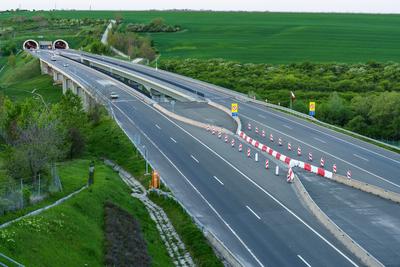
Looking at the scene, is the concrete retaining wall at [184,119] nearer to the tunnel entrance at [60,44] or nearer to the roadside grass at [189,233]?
the roadside grass at [189,233]

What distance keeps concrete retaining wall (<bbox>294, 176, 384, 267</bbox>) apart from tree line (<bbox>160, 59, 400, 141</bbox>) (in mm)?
36378

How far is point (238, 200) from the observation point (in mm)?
37281

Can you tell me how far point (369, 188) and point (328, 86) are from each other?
215 ft

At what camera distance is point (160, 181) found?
41.8 metres

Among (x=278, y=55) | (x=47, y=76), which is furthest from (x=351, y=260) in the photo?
(x=278, y=55)

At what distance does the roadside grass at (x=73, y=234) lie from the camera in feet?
76.3

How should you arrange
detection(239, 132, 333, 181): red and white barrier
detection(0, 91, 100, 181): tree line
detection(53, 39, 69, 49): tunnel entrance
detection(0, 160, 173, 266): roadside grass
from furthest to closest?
detection(53, 39, 69, 49): tunnel entrance, detection(239, 132, 333, 181): red and white barrier, detection(0, 91, 100, 181): tree line, detection(0, 160, 173, 266): roadside grass

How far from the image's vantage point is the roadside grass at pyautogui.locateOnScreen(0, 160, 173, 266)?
2327 cm

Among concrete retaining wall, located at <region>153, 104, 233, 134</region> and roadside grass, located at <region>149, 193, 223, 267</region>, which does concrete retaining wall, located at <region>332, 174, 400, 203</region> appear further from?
concrete retaining wall, located at <region>153, 104, 233, 134</region>

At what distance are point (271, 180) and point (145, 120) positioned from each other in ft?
85.8

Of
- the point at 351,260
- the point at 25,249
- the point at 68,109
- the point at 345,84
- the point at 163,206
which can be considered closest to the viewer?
the point at 25,249

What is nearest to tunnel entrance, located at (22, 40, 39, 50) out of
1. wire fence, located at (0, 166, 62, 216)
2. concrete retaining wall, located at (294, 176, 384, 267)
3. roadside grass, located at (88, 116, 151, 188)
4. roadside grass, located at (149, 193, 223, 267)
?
roadside grass, located at (88, 116, 151, 188)

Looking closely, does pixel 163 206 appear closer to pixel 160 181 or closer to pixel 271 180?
pixel 160 181

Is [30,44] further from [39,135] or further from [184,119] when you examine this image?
[39,135]
